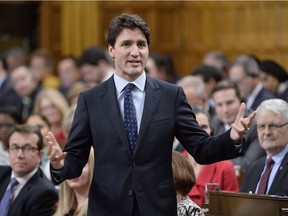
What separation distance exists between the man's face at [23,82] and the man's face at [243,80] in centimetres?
281

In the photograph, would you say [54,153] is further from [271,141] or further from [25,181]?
[271,141]

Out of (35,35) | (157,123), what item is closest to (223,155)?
(157,123)

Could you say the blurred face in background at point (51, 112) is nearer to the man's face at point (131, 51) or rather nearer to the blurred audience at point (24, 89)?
the blurred audience at point (24, 89)

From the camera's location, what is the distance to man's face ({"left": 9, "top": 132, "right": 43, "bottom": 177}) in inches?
256

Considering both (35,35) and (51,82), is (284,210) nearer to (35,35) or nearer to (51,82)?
(51,82)

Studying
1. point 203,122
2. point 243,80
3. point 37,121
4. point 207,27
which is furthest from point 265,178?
point 207,27

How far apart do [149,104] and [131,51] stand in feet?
0.95

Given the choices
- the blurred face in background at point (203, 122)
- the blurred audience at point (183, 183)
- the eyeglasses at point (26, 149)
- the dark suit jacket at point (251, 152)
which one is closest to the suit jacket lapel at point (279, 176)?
the blurred audience at point (183, 183)

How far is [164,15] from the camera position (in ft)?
48.6

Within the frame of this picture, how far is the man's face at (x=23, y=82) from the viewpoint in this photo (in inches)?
480

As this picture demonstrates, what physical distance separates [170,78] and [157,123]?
7.44 m

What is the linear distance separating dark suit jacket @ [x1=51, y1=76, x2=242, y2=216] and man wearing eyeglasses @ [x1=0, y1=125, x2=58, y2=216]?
145 cm

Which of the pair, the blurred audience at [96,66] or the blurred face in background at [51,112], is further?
the blurred audience at [96,66]

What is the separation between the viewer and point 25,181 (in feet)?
21.3
